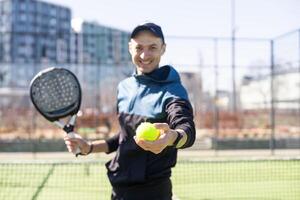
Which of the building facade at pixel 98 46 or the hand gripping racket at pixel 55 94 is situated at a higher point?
the building facade at pixel 98 46

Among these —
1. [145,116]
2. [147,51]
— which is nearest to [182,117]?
[145,116]

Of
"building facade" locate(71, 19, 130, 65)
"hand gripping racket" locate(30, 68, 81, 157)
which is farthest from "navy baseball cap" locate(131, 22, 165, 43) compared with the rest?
"building facade" locate(71, 19, 130, 65)

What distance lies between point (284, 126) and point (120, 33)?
8.24 meters

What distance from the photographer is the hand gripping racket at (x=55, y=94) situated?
106 inches

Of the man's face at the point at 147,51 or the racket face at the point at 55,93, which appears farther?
the racket face at the point at 55,93

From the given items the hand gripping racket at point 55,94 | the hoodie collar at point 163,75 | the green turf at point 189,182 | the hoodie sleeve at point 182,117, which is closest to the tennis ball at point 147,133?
the hoodie sleeve at point 182,117

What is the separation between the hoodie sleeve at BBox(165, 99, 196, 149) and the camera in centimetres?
213

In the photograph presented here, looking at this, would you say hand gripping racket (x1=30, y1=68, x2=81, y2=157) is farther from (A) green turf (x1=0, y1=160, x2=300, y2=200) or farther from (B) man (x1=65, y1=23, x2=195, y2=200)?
(A) green turf (x1=0, y1=160, x2=300, y2=200)

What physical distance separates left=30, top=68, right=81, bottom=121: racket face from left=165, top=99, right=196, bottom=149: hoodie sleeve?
2.00 feet

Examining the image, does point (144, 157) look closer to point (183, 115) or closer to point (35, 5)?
point (183, 115)

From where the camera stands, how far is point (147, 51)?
7.97 feet

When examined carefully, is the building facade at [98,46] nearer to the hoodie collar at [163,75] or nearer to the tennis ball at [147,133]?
the hoodie collar at [163,75]

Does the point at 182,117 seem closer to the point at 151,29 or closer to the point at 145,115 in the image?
the point at 145,115

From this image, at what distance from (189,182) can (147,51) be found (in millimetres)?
6872
